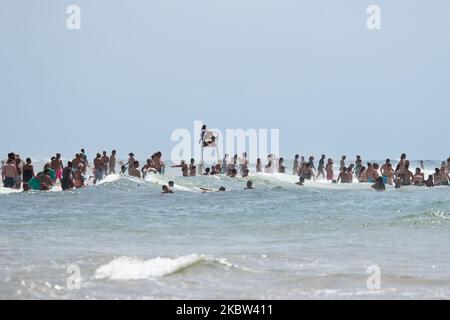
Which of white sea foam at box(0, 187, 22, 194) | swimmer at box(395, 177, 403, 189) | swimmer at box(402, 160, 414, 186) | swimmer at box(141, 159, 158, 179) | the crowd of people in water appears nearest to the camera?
white sea foam at box(0, 187, 22, 194)

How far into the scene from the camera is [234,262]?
11.0 meters

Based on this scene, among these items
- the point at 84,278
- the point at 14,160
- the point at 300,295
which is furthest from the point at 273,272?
the point at 14,160

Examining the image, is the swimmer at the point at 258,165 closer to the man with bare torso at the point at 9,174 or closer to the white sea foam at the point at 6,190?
the man with bare torso at the point at 9,174

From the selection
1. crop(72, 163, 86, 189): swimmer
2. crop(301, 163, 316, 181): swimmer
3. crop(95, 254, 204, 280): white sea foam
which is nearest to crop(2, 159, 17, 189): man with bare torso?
crop(72, 163, 86, 189): swimmer

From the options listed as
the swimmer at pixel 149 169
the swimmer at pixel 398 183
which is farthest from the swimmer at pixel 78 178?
the swimmer at pixel 398 183

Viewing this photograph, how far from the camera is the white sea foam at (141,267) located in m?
9.80

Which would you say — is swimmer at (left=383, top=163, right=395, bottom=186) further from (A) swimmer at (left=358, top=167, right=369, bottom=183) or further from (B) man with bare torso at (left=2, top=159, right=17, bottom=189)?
(B) man with bare torso at (left=2, top=159, right=17, bottom=189)

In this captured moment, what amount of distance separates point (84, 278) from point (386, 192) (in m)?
19.2

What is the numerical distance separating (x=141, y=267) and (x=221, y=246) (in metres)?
2.89

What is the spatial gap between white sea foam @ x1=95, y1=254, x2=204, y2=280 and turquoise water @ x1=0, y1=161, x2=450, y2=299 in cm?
2

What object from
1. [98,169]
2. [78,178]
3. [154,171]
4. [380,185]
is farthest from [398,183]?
[78,178]

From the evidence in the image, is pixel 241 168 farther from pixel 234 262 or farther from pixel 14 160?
pixel 234 262

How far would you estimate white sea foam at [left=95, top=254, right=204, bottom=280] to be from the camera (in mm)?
9797

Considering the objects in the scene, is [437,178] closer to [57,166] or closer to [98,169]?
[98,169]
